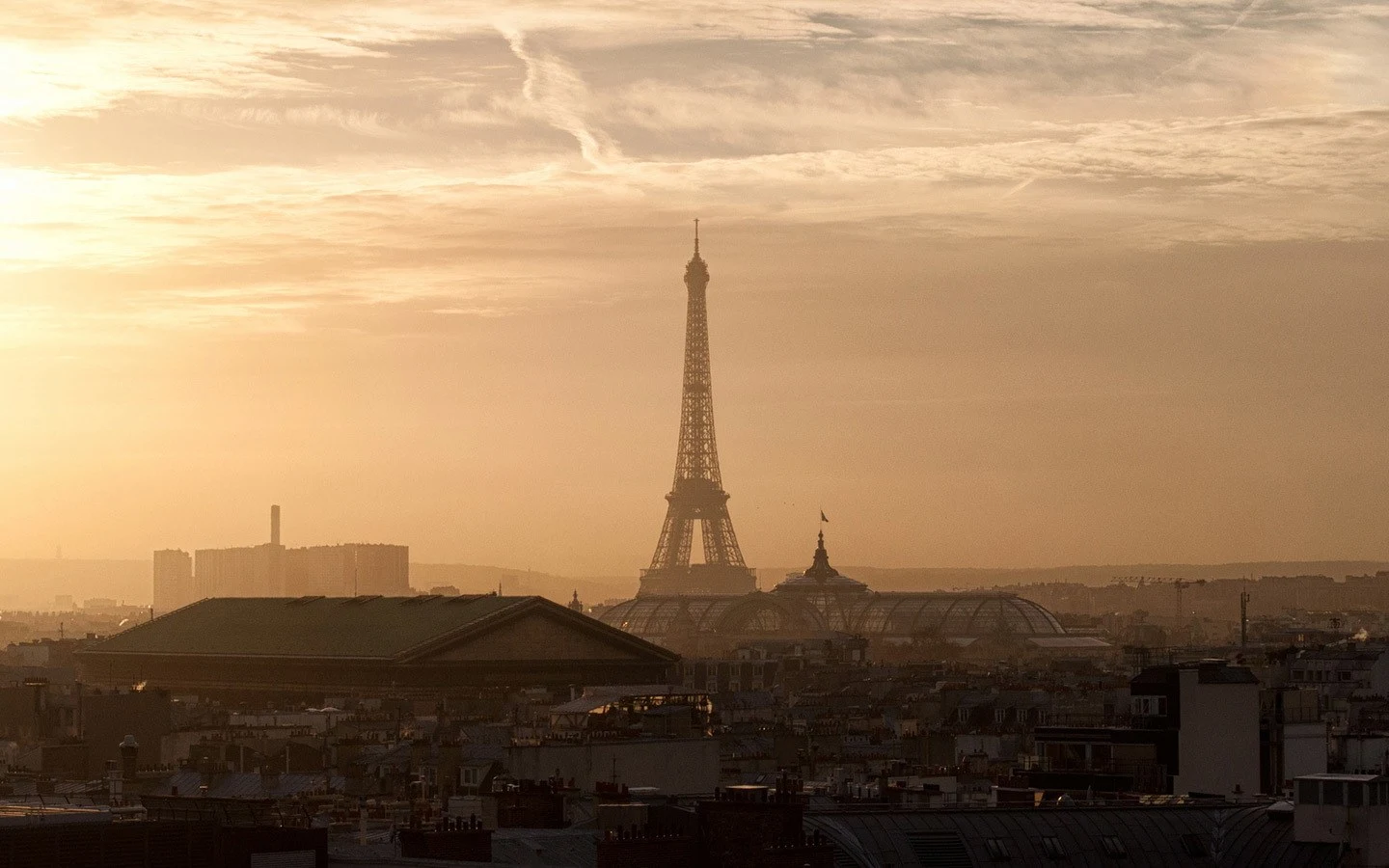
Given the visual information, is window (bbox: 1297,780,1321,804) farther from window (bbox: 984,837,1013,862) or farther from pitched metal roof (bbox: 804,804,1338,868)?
window (bbox: 984,837,1013,862)

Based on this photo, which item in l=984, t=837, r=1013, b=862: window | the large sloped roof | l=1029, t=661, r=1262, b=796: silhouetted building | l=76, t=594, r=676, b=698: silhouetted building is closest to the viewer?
l=984, t=837, r=1013, b=862: window

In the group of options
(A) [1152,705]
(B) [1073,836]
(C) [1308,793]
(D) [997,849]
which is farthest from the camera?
(A) [1152,705]

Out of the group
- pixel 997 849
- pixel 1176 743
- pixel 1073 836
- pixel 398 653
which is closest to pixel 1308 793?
pixel 1073 836

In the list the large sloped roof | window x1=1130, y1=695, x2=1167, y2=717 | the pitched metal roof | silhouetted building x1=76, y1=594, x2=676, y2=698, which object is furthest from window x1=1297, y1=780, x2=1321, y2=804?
the large sloped roof

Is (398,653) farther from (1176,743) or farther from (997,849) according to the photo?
(997,849)

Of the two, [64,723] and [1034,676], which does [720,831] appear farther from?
[1034,676]

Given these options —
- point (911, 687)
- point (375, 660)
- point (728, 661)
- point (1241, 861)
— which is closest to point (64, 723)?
point (375, 660)
